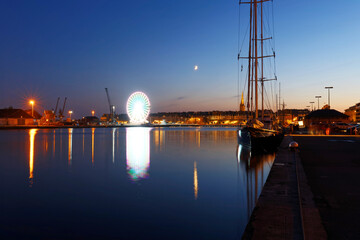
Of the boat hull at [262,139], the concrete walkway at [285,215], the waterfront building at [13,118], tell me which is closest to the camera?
the concrete walkway at [285,215]

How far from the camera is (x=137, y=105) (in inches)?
5428

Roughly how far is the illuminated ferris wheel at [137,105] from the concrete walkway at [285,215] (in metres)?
127

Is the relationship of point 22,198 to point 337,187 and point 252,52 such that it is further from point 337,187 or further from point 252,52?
point 252,52

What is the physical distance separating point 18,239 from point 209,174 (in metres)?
13.0

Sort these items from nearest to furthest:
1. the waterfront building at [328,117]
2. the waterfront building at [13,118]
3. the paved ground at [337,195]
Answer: the paved ground at [337,195] → the waterfront building at [328,117] → the waterfront building at [13,118]

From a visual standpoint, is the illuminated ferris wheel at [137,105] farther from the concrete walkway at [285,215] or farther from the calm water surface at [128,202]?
the concrete walkway at [285,215]

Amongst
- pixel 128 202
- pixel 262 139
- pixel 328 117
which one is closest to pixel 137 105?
pixel 328 117

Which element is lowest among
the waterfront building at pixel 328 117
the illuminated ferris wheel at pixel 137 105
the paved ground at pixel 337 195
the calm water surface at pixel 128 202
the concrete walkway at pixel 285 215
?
the calm water surface at pixel 128 202

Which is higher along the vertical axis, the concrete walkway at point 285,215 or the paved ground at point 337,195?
the paved ground at point 337,195

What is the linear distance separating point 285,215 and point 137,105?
13211cm

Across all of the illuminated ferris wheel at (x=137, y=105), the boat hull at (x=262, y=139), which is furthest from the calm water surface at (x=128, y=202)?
the illuminated ferris wheel at (x=137, y=105)

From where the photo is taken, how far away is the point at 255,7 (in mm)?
36094

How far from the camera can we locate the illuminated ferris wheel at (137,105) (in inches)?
5374

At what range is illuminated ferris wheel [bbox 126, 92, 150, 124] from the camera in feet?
448
